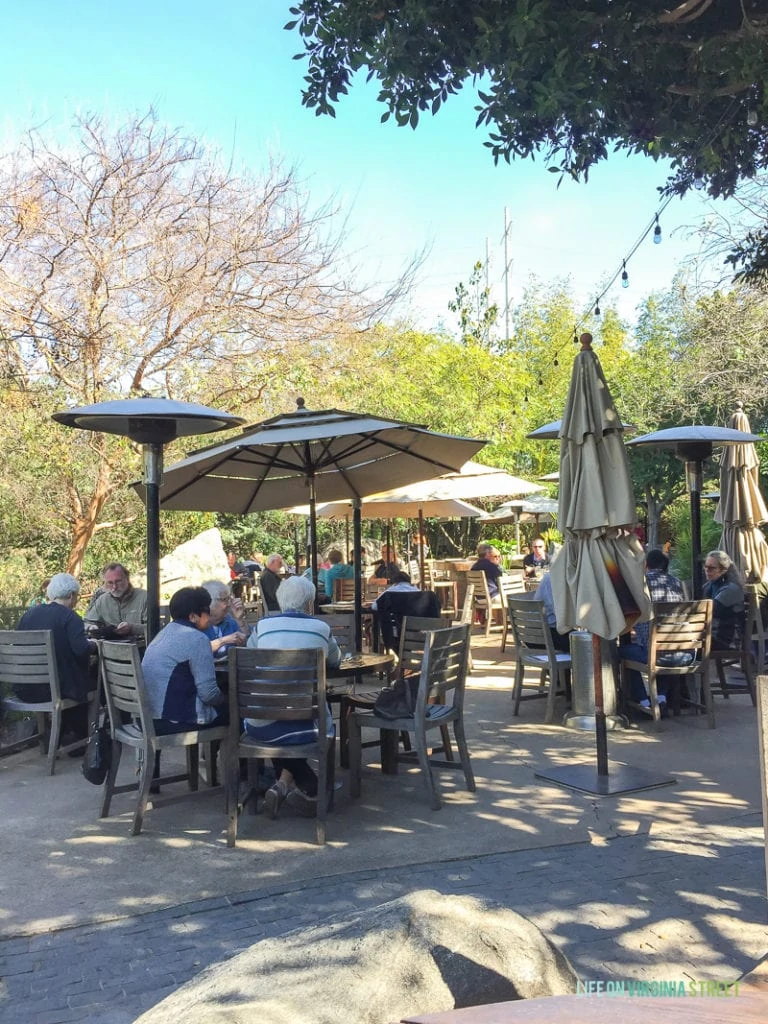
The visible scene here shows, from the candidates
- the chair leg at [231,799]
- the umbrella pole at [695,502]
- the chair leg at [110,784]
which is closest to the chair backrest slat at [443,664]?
the chair leg at [231,799]

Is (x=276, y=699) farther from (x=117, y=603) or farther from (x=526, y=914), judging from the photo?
(x=117, y=603)

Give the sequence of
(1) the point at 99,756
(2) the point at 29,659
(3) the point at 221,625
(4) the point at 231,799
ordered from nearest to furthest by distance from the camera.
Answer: (4) the point at 231,799 < (1) the point at 99,756 < (2) the point at 29,659 < (3) the point at 221,625

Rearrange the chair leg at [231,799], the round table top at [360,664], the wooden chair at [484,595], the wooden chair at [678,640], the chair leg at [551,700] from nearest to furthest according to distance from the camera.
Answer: the chair leg at [231,799] → the round table top at [360,664] → the wooden chair at [678,640] → the chair leg at [551,700] → the wooden chair at [484,595]

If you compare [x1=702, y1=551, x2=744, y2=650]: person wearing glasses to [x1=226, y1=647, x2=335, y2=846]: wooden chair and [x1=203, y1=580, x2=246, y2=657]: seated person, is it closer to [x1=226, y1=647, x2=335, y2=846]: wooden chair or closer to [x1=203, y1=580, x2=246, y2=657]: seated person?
[x1=203, y1=580, x2=246, y2=657]: seated person

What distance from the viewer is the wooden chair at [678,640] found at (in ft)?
23.2

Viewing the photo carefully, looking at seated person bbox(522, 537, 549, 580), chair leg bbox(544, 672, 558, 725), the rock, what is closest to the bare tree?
the rock

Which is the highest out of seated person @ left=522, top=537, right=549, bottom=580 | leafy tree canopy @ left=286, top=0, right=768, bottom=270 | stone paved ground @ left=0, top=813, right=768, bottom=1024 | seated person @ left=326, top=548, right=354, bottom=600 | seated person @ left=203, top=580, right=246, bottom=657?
leafy tree canopy @ left=286, top=0, right=768, bottom=270

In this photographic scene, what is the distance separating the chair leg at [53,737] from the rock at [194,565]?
880 centimetres

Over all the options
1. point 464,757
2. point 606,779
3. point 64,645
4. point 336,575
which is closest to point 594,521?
point 606,779

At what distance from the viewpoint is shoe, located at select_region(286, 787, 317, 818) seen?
16.9ft

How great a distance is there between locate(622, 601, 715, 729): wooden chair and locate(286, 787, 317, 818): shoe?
125 inches

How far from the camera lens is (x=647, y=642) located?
7438 millimetres

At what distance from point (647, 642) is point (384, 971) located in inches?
243

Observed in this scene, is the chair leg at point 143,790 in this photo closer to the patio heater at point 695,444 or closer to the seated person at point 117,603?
the seated person at point 117,603
